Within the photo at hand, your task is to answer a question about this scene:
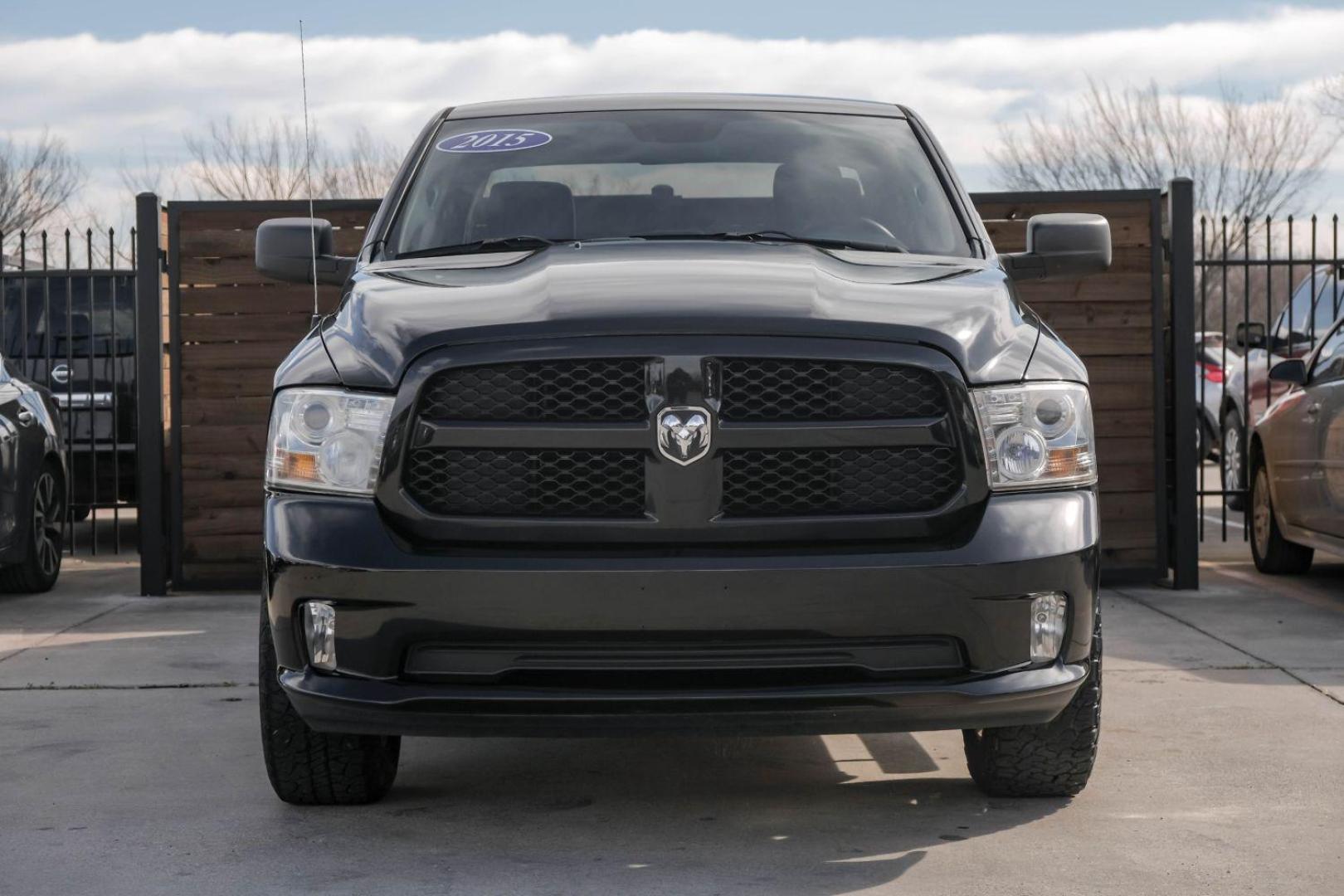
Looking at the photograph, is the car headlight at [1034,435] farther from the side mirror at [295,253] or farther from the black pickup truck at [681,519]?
the side mirror at [295,253]

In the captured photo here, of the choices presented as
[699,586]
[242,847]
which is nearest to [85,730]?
[242,847]

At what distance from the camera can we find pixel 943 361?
12.6 ft

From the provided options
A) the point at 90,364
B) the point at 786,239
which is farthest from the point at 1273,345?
the point at 786,239

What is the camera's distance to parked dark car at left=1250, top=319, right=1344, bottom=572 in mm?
8398

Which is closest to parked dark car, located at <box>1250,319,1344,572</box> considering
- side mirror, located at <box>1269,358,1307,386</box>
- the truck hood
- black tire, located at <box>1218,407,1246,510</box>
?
side mirror, located at <box>1269,358,1307,386</box>

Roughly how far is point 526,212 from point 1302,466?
5.28 metres

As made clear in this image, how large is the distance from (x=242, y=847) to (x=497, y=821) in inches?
24.8

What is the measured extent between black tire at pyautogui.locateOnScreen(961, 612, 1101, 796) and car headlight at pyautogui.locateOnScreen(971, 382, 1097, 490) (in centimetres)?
58

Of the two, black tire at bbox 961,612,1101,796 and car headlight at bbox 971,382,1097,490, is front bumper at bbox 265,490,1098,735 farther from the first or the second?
black tire at bbox 961,612,1101,796

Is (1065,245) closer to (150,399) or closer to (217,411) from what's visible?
(217,411)

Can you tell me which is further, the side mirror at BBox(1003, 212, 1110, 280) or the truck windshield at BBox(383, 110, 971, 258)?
the side mirror at BBox(1003, 212, 1110, 280)

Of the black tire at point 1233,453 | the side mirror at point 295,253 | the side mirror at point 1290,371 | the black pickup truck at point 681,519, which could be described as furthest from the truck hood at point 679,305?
the black tire at point 1233,453

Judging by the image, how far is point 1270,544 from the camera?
31.7ft

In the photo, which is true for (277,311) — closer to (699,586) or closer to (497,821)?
(497,821)
